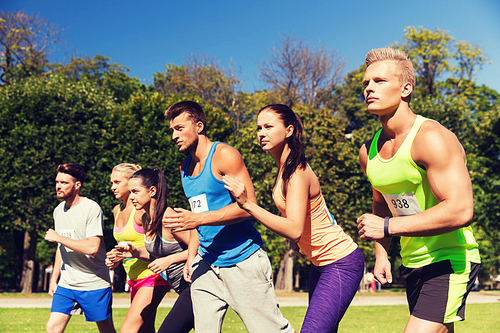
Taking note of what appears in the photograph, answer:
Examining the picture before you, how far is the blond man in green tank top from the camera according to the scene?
2.71m

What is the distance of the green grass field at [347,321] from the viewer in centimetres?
1045

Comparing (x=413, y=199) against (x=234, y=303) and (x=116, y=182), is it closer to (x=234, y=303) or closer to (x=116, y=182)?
(x=234, y=303)

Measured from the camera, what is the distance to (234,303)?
379cm

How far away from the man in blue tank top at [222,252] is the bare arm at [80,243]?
178 cm

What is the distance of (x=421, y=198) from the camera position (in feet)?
10.1

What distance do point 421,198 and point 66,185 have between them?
14.5 ft

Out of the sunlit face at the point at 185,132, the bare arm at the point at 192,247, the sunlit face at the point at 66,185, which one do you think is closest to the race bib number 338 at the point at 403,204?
the sunlit face at the point at 185,132

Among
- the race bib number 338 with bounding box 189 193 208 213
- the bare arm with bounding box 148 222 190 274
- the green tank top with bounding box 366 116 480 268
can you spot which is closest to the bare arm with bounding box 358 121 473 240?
the green tank top with bounding box 366 116 480 268

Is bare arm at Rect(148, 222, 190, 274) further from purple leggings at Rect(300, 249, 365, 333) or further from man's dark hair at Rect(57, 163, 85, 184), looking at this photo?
man's dark hair at Rect(57, 163, 85, 184)

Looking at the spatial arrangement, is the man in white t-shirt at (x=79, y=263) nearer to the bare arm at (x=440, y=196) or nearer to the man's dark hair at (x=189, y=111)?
the man's dark hair at (x=189, y=111)

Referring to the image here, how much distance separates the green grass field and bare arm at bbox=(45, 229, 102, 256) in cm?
538

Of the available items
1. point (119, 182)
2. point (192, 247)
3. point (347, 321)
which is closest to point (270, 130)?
point (192, 247)

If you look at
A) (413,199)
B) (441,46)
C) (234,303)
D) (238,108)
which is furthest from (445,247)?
(441,46)

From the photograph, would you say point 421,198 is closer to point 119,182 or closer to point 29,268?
point 119,182
